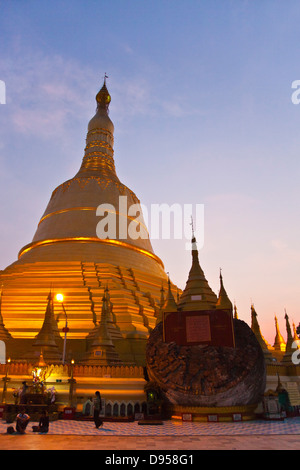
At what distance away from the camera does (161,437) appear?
8.51 metres

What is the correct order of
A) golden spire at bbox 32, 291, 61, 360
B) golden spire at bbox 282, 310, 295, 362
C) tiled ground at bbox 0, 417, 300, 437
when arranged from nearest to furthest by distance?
tiled ground at bbox 0, 417, 300, 437
golden spire at bbox 32, 291, 61, 360
golden spire at bbox 282, 310, 295, 362

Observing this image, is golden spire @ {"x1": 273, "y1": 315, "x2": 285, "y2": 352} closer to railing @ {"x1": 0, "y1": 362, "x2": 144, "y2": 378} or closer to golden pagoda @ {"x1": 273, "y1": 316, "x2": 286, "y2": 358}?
golden pagoda @ {"x1": 273, "y1": 316, "x2": 286, "y2": 358}

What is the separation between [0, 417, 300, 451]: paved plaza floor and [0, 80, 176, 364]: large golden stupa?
7.05m

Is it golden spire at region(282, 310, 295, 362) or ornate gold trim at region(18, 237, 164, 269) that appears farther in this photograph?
ornate gold trim at region(18, 237, 164, 269)

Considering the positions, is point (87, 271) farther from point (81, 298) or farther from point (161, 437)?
point (161, 437)

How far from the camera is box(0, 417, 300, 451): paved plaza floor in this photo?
7328mm

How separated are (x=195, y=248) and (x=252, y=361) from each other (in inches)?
240

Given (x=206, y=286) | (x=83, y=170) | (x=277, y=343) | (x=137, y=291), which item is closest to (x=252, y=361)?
(x=206, y=286)

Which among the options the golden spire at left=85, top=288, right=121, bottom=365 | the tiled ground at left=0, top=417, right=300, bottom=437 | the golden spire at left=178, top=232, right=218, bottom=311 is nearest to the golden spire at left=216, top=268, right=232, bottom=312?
the golden spire at left=178, top=232, right=218, bottom=311

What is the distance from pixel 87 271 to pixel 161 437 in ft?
50.4

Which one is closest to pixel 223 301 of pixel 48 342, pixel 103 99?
pixel 48 342

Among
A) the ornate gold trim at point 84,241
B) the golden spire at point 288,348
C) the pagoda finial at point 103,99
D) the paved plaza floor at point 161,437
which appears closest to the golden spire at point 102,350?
the paved plaza floor at point 161,437
